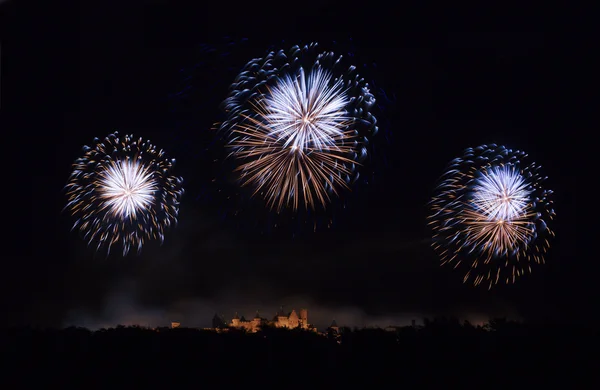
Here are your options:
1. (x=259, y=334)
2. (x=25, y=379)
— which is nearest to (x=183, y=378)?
(x=259, y=334)

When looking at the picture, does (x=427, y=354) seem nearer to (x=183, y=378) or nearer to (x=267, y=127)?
(x=183, y=378)

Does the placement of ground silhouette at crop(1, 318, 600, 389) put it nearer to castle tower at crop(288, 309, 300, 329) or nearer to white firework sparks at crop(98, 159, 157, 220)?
white firework sparks at crop(98, 159, 157, 220)

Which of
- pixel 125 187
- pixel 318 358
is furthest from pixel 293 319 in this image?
pixel 318 358

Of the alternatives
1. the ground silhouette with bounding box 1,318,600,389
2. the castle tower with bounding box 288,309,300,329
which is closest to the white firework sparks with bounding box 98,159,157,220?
the ground silhouette with bounding box 1,318,600,389

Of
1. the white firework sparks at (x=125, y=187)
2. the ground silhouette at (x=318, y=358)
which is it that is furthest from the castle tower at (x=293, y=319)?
the ground silhouette at (x=318, y=358)

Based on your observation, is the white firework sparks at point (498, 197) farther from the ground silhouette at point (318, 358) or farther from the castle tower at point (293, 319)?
the castle tower at point (293, 319)

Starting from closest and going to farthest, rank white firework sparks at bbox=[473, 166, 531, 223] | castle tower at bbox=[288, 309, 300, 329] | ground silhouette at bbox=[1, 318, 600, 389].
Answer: ground silhouette at bbox=[1, 318, 600, 389] → white firework sparks at bbox=[473, 166, 531, 223] → castle tower at bbox=[288, 309, 300, 329]

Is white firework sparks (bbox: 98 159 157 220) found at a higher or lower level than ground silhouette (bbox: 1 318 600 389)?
higher

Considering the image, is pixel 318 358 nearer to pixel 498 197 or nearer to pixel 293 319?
pixel 498 197
